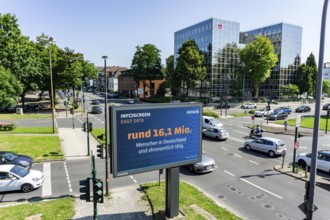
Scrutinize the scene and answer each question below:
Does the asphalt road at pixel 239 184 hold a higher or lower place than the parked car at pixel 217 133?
lower

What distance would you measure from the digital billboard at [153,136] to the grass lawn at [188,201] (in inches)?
101

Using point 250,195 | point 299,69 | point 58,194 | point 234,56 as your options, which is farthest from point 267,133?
point 299,69

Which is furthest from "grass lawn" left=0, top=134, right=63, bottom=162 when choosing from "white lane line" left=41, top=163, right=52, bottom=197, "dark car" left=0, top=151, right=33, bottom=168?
"white lane line" left=41, top=163, right=52, bottom=197

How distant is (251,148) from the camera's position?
23516 millimetres

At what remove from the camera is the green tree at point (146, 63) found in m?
70.6

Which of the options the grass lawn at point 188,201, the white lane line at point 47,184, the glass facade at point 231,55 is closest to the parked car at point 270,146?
the grass lawn at point 188,201

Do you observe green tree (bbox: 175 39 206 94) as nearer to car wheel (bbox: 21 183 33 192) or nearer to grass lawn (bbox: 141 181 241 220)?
grass lawn (bbox: 141 181 241 220)

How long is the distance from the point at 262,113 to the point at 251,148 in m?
26.0

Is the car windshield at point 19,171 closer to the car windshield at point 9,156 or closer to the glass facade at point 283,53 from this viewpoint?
the car windshield at point 9,156

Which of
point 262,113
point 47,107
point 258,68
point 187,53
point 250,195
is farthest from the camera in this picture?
point 258,68

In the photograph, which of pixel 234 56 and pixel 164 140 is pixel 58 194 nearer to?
pixel 164 140

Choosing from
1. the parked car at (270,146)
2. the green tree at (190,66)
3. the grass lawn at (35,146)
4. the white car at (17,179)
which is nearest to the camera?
the white car at (17,179)

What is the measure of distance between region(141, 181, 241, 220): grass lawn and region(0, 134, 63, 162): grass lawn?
33.3 feet

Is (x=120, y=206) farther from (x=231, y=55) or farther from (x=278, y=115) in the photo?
(x=231, y=55)
